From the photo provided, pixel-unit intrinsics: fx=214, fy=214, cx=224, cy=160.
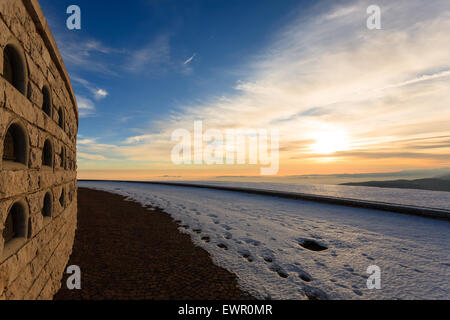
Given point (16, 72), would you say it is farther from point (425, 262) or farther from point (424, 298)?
point (425, 262)

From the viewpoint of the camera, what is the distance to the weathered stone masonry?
2.36 m

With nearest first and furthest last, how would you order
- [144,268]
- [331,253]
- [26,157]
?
[26,157] → [144,268] → [331,253]

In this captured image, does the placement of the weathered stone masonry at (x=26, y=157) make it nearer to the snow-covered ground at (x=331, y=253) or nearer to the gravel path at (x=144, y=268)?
the gravel path at (x=144, y=268)

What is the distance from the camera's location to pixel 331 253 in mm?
5898

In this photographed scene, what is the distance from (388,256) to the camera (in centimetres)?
559

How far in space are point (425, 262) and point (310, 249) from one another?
2.61 metres

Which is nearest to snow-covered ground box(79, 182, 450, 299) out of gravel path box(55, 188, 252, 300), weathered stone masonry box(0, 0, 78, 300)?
gravel path box(55, 188, 252, 300)

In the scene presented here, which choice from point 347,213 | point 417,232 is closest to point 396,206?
point 347,213

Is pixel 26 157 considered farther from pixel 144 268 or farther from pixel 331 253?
pixel 331 253

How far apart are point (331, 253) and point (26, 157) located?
6897 mm

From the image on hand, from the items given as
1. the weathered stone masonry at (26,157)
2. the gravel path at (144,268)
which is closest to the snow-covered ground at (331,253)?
the gravel path at (144,268)

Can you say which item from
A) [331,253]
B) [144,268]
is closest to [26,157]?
[144,268]

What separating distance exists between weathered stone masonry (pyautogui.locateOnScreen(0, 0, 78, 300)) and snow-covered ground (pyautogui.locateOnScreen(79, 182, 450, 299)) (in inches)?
138
